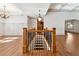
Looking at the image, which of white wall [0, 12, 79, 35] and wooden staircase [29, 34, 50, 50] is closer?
white wall [0, 12, 79, 35]

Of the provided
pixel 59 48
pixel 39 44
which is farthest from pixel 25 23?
pixel 59 48

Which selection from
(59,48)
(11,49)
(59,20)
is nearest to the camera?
(59,20)

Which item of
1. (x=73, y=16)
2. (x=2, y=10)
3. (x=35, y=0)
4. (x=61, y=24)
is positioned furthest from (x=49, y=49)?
(x=35, y=0)

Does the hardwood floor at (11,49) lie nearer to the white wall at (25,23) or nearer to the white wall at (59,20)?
the white wall at (25,23)

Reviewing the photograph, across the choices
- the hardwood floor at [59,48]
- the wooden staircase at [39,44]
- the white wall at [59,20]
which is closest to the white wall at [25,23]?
the white wall at [59,20]

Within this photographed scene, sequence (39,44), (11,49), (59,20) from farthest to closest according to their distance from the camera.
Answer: (11,49)
(39,44)
(59,20)

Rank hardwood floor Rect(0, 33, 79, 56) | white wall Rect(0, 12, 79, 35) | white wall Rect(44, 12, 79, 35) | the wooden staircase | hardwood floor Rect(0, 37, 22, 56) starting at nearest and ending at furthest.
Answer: white wall Rect(0, 12, 79, 35) < white wall Rect(44, 12, 79, 35) < hardwood floor Rect(0, 33, 79, 56) < hardwood floor Rect(0, 37, 22, 56) < the wooden staircase

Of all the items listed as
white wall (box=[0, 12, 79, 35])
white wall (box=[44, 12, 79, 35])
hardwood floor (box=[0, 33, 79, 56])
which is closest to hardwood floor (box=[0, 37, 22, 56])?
hardwood floor (box=[0, 33, 79, 56])

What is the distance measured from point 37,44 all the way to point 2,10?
1958 millimetres

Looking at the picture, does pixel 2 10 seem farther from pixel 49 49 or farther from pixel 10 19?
pixel 49 49

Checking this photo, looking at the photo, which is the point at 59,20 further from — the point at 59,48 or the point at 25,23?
the point at 59,48

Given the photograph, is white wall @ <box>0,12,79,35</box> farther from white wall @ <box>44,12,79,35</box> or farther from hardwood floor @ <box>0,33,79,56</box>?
hardwood floor @ <box>0,33,79,56</box>

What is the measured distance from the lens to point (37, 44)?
416cm

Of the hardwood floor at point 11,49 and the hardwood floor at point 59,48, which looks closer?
the hardwood floor at point 59,48
